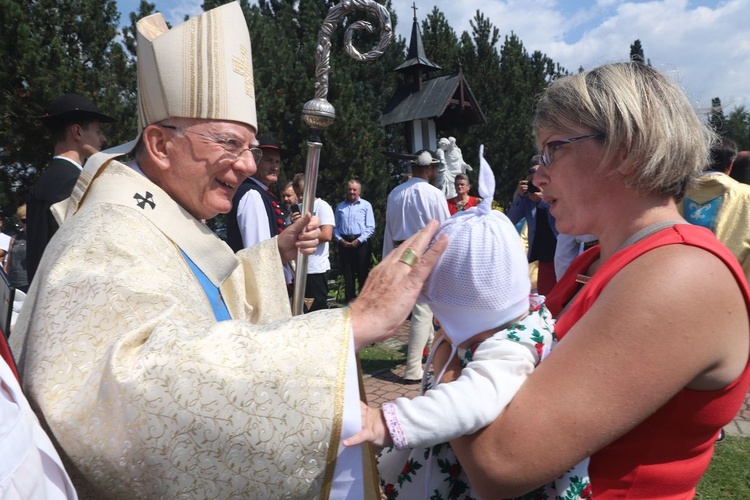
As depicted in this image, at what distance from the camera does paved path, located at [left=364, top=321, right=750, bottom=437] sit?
14.6 ft

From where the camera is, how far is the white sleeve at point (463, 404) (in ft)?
4.01

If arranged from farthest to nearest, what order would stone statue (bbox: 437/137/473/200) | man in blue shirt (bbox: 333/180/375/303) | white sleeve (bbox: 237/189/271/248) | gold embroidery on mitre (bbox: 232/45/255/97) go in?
stone statue (bbox: 437/137/473/200) < man in blue shirt (bbox: 333/180/375/303) < white sleeve (bbox: 237/189/271/248) < gold embroidery on mitre (bbox: 232/45/255/97)

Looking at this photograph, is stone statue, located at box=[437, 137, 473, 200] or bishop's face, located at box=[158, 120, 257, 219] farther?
stone statue, located at box=[437, 137, 473, 200]

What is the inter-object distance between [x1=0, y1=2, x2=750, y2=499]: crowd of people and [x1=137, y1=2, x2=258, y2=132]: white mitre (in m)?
0.56

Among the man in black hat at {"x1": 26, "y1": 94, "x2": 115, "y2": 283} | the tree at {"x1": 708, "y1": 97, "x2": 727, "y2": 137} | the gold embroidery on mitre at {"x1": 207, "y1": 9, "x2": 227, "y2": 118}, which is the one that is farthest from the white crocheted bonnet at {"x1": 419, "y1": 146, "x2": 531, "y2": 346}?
the man in black hat at {"x1": 26, "y1": 94, "x2": 115, "y2": 283}

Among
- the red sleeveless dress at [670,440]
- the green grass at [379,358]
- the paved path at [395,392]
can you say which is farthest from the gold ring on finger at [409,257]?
the green grass at [379,358]

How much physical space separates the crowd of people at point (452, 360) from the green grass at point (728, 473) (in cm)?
256

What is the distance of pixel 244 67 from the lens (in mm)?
2383

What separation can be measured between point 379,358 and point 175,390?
18.6 feet

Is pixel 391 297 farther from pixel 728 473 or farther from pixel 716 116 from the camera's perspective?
pixel 728 473

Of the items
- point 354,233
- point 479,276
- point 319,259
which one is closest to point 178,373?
point 479,276

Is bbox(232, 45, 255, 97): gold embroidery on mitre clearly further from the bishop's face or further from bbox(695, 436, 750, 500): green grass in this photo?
bbox(695, 436, 750, 500): green grass

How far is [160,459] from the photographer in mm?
1261

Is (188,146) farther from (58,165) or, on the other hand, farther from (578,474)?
(58,165)
